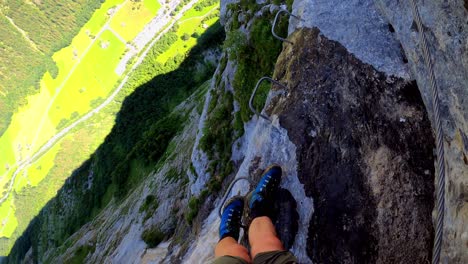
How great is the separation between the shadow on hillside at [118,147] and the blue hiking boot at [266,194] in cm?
4501

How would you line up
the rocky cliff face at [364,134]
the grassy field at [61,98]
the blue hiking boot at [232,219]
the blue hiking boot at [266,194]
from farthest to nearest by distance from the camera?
the grassy field at [61,98] → the blue hiking boot at [232,219] → the blue hiking boot at [266,194] → the rocky cliff face at [364,134]

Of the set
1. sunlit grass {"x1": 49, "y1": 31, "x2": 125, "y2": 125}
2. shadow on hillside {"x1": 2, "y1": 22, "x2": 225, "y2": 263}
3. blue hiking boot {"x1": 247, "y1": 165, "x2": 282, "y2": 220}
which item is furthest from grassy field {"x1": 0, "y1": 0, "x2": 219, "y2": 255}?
blue hiking boot {"x1": 247, "y1": 165, "x2": 282, "y2": 220}

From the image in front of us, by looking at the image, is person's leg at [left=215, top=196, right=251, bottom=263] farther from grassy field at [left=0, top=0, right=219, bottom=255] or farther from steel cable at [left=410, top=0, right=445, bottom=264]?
grassy field at [left=0, top=0, right=219, bottom=255]

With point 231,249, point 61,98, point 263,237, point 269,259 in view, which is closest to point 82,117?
point 61,98

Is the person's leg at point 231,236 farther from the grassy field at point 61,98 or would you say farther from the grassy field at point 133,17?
the grassy field at point 133,17

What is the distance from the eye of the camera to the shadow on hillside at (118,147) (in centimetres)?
6122

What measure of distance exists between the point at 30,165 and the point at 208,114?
118977 millimetres

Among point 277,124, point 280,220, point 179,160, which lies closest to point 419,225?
point 280,220

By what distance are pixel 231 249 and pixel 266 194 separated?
179 cm

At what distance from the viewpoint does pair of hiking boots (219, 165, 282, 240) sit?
9.62 meters

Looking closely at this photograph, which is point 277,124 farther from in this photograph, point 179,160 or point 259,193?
point 179,160

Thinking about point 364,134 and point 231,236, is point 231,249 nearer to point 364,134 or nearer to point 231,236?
point 231,236

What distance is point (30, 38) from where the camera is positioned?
142 metres

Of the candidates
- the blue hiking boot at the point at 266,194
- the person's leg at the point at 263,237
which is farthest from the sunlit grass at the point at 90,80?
the person's leg at the point at 263,237
